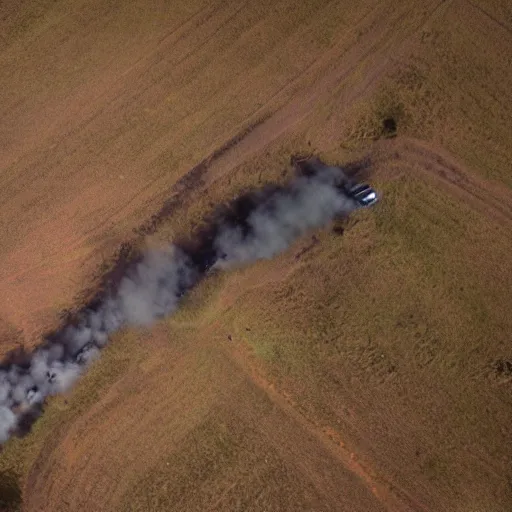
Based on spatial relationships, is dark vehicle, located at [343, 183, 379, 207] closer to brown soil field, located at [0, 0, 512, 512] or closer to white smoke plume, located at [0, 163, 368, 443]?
white smoke plume, located at [0, 163, 368, 443]

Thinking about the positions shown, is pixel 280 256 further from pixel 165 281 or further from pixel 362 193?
pixel 165 281

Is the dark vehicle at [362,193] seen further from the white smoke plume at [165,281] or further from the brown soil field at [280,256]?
the brown soil field at [280,256]

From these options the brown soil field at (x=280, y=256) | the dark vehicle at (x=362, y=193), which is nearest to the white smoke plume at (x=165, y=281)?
the dark vehicle at (x=362, y=193)

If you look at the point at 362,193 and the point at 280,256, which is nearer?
the point at 362,193

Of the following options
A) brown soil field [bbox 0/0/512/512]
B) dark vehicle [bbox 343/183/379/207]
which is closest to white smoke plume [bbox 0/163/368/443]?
dark vehicle [bbox 343/183/379/207]

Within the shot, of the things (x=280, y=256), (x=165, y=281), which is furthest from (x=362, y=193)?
(x=165, y=281)

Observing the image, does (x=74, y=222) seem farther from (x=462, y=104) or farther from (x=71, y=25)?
(x=462, y=104)

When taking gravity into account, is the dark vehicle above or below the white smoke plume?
below
